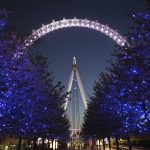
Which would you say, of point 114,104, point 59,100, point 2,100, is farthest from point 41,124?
point 2,100

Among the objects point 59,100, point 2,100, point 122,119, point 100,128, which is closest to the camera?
point 2,100

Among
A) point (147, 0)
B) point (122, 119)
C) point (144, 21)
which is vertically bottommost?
point (122, 119)

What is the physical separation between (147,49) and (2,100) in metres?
12.6

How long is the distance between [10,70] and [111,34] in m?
30.4

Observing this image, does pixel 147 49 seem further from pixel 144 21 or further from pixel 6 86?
pixel 6 86

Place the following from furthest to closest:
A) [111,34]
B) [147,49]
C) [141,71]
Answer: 1. [111,34]
2. [141,71]
3. [147,49]

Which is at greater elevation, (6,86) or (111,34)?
(111,34)

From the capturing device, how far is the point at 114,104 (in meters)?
44.2

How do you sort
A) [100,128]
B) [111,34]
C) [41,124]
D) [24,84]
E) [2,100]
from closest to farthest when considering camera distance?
[2,100]
[24,84]
[41,124]
[111,34]
[100,128]

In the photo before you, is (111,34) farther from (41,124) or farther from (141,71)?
(141,71)

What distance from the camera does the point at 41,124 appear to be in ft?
166

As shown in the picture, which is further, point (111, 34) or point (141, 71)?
point (111, 34)

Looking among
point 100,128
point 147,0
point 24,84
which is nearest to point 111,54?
point 24,84

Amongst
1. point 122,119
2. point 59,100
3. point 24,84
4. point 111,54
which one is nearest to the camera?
point 24,84
